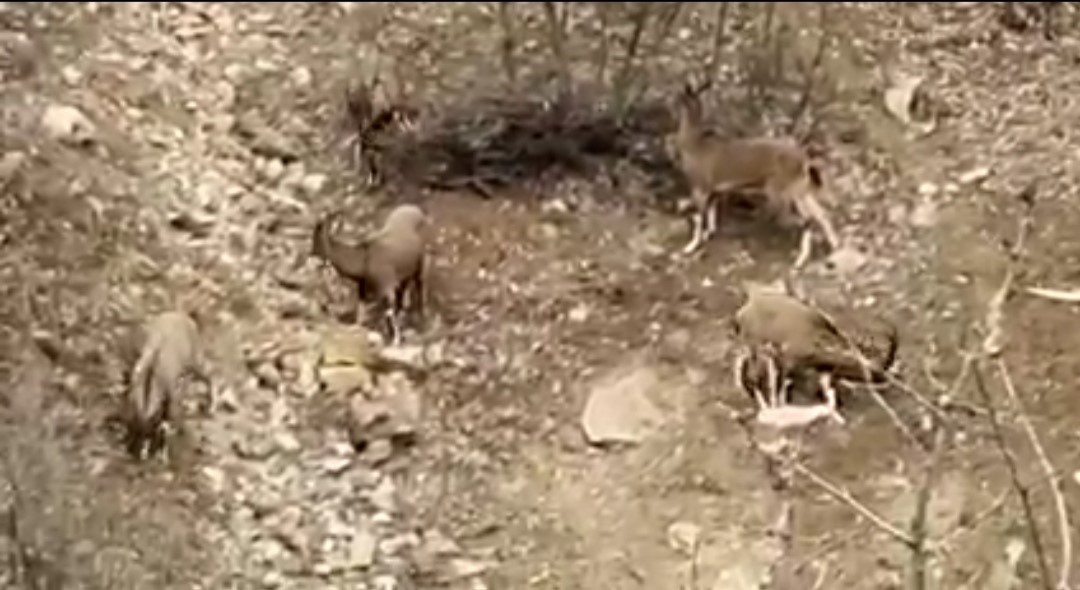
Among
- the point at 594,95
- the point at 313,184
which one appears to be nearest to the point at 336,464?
the point at 313,184

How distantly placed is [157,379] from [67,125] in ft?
2.71

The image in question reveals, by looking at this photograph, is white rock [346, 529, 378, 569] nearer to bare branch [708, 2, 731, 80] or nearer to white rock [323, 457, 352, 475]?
white rock [323, 457, 352, 475]

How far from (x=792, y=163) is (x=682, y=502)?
770 mm

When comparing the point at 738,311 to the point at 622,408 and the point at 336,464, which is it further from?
the point at 336,464

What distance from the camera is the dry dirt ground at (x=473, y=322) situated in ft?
13.3

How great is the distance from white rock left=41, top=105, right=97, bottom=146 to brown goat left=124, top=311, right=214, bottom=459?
0.63 metres

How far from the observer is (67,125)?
195 inches

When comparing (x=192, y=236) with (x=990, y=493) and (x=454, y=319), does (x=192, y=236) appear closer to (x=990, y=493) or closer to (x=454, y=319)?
(x=454, y=319)

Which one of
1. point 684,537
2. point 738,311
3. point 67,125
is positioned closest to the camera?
point 684,537

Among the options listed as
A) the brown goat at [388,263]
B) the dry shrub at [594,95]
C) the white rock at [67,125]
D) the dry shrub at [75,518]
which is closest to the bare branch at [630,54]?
the dry shrub at [594,95]

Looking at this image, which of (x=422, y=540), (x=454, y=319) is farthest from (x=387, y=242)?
(x=422, y=540)

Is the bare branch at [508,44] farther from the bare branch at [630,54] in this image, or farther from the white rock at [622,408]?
the white rock at [622,408]

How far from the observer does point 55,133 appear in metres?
4.92

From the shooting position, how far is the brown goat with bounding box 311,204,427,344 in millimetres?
4547
